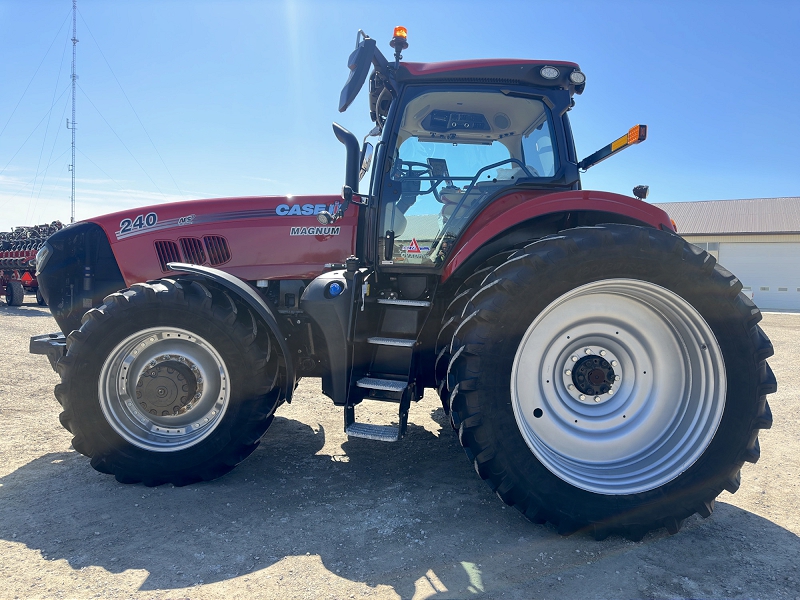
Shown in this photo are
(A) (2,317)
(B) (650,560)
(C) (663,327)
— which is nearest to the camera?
(B) (650,560)

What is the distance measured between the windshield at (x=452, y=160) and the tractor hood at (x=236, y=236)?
0.56 m

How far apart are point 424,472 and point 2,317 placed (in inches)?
490

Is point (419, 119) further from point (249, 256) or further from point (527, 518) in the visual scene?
point (527, 518)

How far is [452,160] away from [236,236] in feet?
5.55

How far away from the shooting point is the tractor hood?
12.1 feet

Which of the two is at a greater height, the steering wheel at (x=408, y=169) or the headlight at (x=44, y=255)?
the steering wheel at (x=408, y=169)

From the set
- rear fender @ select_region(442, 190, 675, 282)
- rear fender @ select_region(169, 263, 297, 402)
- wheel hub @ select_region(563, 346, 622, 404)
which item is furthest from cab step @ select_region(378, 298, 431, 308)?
wheel hub @ select_region(563, 346, 622, 404)

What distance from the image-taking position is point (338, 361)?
3.02 metres

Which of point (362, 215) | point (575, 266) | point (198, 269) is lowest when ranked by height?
point (198, 269)

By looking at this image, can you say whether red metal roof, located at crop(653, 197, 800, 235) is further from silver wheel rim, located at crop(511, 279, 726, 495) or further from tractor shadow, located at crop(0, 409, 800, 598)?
tractor shadow, located at crop(0, 409, 800, 598)

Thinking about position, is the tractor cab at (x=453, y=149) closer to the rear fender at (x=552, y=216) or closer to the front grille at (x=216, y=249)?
the rear fender at (x=552, y=216)

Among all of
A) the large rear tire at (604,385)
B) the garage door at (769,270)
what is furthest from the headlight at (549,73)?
the garage door at (769,270)

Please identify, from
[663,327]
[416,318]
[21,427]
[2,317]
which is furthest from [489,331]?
[2,317]

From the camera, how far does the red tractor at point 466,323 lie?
2492 mm
